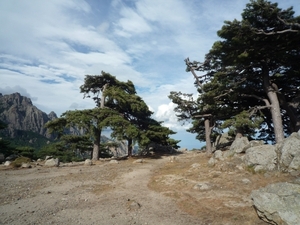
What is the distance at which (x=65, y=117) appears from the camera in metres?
23.0

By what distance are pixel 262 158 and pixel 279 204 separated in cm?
678

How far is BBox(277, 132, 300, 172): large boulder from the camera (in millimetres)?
10812

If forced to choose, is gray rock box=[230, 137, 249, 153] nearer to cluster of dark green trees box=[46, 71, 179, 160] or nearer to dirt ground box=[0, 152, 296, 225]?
dirt ground box=[0, 152, 296, 225]

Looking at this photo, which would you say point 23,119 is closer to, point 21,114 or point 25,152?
point 21,114

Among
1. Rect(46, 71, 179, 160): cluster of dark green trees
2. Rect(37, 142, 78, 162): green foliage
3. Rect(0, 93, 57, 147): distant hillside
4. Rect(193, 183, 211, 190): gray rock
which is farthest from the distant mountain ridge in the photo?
Rect(193, 183, 211, 190): gray rock

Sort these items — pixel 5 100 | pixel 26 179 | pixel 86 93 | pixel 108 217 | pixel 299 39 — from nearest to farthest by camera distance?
pixel 108 217 < pixel 26 179 < pixel 299 39 < pixel 86 93 < pixel 5 100

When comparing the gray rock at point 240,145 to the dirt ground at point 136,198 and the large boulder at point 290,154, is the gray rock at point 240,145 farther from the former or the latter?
the large boulder at point 290,154

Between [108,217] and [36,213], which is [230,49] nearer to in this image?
[108,217]

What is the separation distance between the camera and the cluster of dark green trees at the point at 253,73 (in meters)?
15.9

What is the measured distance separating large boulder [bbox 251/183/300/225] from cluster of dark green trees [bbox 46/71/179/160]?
633 inches

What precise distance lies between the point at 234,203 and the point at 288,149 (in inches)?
211

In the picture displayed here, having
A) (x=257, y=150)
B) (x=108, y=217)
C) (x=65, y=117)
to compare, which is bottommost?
(x=108, y=217)

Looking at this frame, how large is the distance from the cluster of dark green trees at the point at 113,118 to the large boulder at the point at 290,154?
557 inches

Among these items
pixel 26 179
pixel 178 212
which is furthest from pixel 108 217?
pixel 26 179
